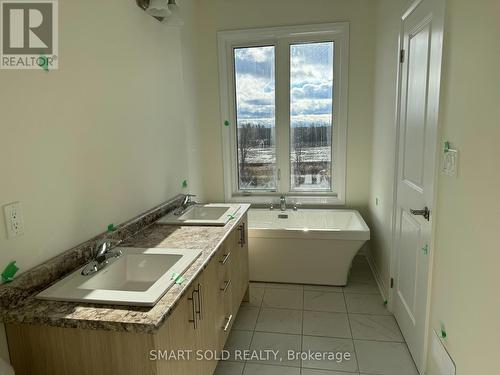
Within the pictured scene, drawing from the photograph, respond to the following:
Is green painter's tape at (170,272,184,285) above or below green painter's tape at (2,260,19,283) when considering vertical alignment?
below

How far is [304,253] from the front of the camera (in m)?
3.17

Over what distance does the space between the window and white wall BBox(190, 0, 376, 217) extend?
85mm

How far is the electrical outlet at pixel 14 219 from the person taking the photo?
1.32m

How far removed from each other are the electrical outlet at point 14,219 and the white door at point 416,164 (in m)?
1.92

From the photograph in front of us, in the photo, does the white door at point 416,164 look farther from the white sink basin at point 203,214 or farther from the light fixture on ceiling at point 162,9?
the light fixture on ceiling at point 162,9

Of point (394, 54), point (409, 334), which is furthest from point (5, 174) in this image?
point (394, 54)

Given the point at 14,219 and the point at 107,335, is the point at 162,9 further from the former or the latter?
the point at 107,335

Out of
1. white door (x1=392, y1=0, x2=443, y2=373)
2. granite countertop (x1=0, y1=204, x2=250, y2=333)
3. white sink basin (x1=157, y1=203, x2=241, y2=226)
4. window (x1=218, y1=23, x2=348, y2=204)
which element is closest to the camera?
granite countertop (x1=0, y1=204, x2=250, y2=333)

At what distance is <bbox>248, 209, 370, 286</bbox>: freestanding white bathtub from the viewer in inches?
120

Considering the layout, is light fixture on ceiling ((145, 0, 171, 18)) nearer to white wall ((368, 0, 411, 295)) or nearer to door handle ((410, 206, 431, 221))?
white wall ((368, 0, 411, 295))

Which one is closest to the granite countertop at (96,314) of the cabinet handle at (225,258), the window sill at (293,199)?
the cabinet handle at (225,258)

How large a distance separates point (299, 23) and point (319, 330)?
115 inches

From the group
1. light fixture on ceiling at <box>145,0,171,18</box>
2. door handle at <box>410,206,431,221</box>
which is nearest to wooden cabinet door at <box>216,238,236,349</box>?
door handle at <box>410,206,431,221</box>

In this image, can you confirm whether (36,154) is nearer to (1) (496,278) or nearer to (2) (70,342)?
(2) (70,342)
